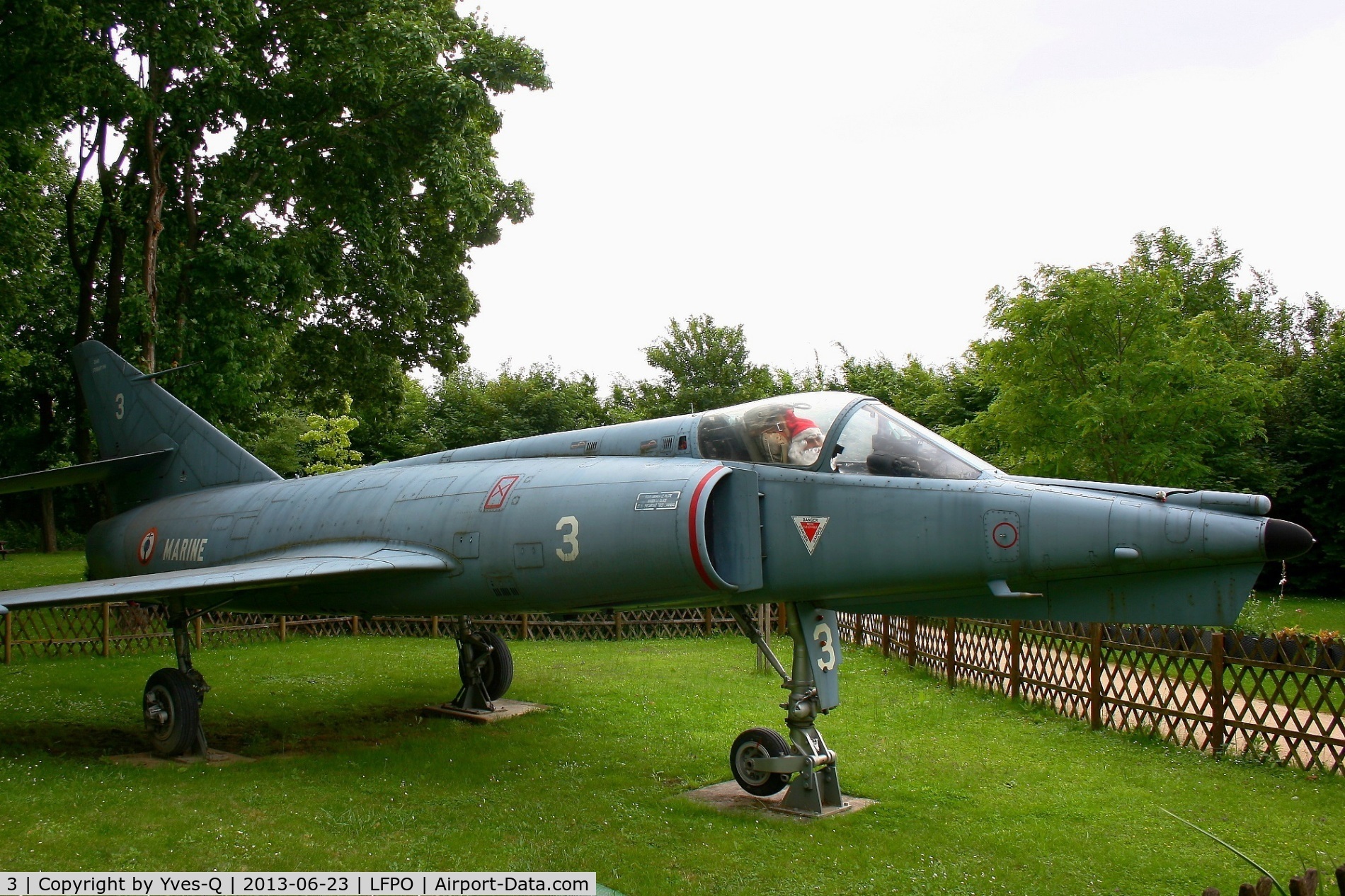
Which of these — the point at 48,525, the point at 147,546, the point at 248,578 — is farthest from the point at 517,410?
the point at 248,578

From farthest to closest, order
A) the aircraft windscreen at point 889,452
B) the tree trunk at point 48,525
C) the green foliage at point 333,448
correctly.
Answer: the tree trunk at point 48,525 → the green foliage at point 333,448 → the aircraft windscreen at point 889,452

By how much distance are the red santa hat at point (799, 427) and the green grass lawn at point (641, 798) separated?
121 inches

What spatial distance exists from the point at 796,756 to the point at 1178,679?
216 inches

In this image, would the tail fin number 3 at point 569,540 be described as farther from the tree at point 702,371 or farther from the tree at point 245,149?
the tree at point 702,371

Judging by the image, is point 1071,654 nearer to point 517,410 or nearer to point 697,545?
point 697,545

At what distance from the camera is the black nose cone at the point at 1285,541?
575 cm

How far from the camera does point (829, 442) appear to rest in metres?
7.61

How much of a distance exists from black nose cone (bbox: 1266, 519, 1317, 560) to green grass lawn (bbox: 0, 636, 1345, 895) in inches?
89.2

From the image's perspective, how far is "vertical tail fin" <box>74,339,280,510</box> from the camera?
12953mm

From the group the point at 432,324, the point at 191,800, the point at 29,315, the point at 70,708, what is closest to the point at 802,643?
the point at 191,800

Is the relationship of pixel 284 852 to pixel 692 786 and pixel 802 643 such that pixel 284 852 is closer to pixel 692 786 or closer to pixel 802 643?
pixel 692 786

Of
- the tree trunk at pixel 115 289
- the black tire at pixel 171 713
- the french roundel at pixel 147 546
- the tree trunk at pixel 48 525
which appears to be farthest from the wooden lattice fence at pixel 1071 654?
the tree trunk at pixel 48 525

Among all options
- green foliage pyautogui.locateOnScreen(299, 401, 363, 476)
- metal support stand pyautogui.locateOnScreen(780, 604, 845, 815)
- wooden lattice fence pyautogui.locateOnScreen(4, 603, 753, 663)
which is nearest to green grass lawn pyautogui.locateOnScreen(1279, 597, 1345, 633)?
wooden lattice fence pyautogui.locateOnScreen(4, 603, 753, 663)

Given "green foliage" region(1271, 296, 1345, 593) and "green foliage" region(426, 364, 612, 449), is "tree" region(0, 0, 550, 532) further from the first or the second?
"green foliage" region(1271, 296, 1345, 593)
